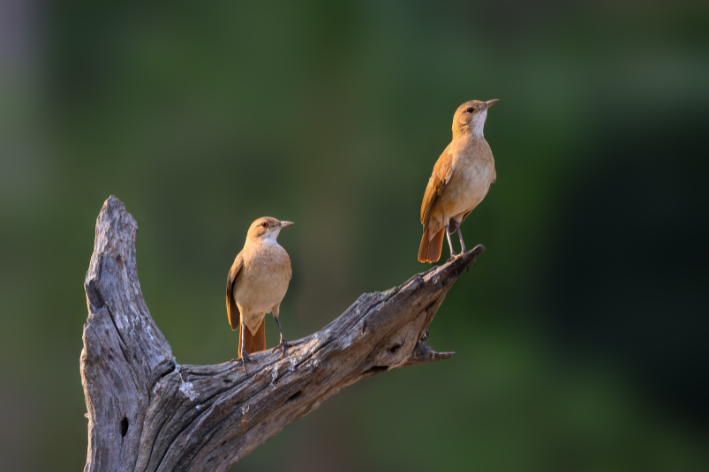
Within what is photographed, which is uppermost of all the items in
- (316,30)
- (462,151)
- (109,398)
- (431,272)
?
(316,30)

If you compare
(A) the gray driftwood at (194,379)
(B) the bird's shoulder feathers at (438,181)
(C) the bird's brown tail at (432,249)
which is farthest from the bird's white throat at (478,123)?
(A) the gray driftwood at (194,379)

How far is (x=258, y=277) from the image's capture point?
2625 millimetres

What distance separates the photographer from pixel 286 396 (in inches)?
94.2

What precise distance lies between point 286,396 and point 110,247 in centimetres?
100

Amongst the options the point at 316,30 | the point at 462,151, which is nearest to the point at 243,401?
the point at 462,151

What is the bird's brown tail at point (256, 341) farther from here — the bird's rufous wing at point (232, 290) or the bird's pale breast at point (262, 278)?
the bird's pale breast at point (262, 278)

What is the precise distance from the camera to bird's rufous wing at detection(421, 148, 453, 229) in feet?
8.78

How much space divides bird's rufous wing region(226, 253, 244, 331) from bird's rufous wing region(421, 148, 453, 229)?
91cm

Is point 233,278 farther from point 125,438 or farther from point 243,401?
point 125,438

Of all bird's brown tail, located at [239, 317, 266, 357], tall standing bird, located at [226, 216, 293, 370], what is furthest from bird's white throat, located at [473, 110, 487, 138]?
bird's brown tail, located at [239, 317, 266, 357]

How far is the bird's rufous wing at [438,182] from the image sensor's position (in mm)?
2676

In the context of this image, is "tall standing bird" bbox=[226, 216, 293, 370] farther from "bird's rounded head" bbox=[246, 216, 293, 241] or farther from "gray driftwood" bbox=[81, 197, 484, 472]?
"gray driftwood" bbox=[81, 197, 484, 472]

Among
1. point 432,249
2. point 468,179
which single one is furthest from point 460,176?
point 432,249

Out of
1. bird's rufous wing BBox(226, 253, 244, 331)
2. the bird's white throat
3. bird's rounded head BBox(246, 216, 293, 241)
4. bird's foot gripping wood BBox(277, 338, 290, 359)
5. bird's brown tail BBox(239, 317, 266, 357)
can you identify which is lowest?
bird's brown tail BBox(239, 317, 266, 357)
